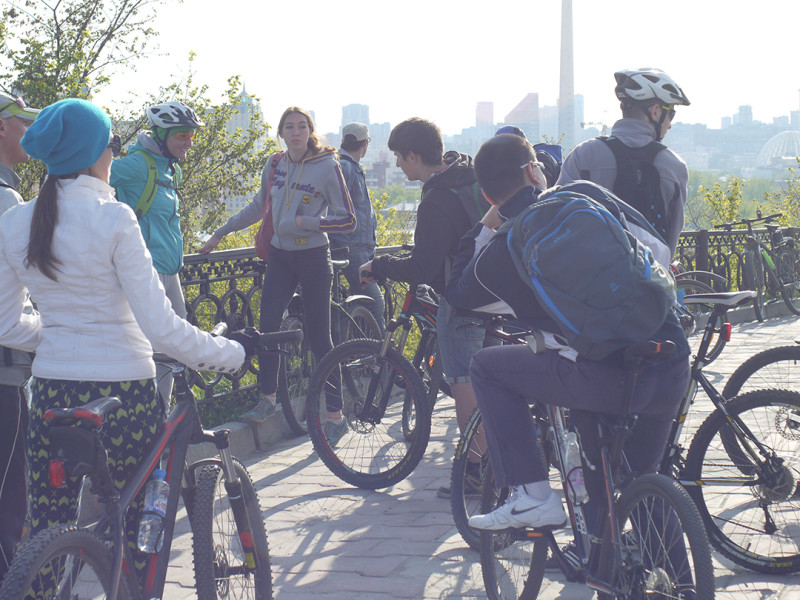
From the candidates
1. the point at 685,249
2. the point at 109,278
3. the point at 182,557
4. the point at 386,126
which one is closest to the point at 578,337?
the point at 109,278

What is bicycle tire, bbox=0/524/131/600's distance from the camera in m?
2.47

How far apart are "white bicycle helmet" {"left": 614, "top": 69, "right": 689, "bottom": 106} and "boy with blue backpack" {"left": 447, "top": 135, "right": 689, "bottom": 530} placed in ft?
4.21

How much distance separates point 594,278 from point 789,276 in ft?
38.9

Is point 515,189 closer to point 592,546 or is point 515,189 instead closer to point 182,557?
point 592,546

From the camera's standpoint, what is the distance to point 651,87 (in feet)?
15.3

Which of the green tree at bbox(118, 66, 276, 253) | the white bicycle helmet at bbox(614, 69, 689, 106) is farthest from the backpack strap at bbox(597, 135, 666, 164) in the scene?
the green tree at bbox(118, 66, 276, 253)

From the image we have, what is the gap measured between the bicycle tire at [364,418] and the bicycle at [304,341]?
1.09 m

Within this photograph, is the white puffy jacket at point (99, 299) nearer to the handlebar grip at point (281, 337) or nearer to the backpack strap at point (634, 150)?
the handlebar grip at point (281, 337)

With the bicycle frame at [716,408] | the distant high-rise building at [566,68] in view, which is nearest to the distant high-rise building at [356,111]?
the distant high-rise building at [566,68]

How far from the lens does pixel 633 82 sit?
4703 millimetres

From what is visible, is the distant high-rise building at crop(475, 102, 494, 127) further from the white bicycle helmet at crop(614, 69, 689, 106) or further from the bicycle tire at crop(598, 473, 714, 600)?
the bicycle tire at crop(598, 473, 714, 600)

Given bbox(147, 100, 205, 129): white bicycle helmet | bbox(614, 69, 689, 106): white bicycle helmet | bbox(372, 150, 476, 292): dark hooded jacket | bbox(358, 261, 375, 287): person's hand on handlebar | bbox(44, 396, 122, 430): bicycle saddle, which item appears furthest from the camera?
bbox(147, 100, 205, 129): white bicycle helmet

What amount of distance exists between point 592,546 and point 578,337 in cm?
78

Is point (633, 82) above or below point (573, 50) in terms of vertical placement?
below
